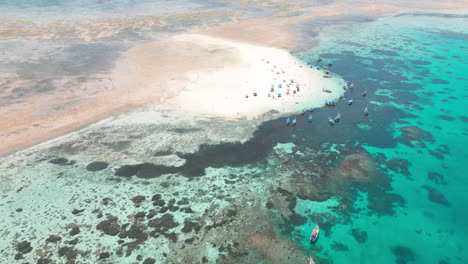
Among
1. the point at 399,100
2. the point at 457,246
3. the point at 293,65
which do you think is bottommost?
the point at 457,246

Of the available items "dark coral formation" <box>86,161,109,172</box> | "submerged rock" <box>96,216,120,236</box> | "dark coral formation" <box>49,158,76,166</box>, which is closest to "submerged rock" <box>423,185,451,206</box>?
"submerged rock" <box>96,216,120,236</box>

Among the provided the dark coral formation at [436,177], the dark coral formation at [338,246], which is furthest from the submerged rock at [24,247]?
the dark coral formation at [436,177]

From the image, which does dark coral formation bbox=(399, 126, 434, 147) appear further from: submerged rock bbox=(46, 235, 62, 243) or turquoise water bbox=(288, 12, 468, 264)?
submerged rock bbox=(46, 235, 62, 243)

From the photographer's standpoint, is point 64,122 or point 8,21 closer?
point 64,122

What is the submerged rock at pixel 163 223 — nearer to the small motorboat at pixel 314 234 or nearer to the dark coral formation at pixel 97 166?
the dark coral formation at pixel 97 166

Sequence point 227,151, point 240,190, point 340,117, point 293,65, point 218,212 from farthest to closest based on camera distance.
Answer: point 293,65 < point 340,117 < point 227,151 < point 240,190 < point 218,212

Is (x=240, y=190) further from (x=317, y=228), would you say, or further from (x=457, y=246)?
(x=457, y=246)

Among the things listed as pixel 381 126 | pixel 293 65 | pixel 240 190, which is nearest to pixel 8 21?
pixel 293 65

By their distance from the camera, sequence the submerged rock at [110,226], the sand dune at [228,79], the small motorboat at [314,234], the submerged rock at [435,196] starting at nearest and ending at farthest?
the small motorboat at [314,234], the submerged rock at [110,226], the submerged rock at [435,196], the sand dune at [228,79]
